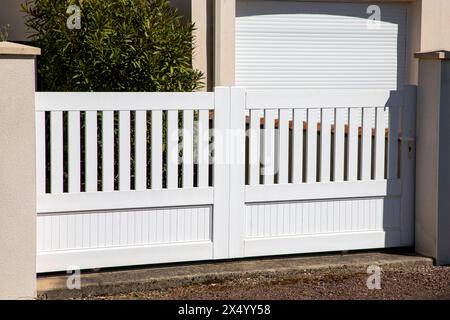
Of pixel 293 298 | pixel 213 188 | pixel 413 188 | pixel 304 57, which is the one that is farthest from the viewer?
pixel 304 57

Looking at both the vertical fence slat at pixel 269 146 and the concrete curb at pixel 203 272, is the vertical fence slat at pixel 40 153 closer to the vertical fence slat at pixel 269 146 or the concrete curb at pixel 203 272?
the concrete curb at pixel 203 272

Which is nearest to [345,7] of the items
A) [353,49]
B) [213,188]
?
[353,49]

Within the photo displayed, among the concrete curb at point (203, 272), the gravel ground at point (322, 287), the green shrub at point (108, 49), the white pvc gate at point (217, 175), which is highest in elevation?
the green shrub at point (108, 49)

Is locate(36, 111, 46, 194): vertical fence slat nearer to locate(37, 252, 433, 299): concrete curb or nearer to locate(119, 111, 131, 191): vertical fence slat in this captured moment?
locate(119, 111, 131, 191): vertical fence slat

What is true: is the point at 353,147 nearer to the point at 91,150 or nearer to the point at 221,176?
the point at 221,176

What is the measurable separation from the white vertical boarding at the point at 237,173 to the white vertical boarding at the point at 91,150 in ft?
3.78

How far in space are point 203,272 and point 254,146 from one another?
1.16m

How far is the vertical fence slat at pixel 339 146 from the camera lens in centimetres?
733

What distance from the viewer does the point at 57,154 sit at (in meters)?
6.55

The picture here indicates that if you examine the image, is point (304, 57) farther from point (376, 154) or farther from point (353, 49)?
point (376, 154)

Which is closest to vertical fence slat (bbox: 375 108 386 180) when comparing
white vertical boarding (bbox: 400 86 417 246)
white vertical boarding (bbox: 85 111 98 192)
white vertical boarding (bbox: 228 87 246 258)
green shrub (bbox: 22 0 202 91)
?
white vertical boarding (bbox: 400 86 417 246)

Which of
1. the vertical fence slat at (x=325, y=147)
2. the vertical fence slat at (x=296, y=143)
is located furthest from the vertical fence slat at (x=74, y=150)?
the vertical fence slat at (x=325, y=147)

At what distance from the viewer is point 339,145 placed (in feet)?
24.1

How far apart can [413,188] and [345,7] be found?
3229mm
